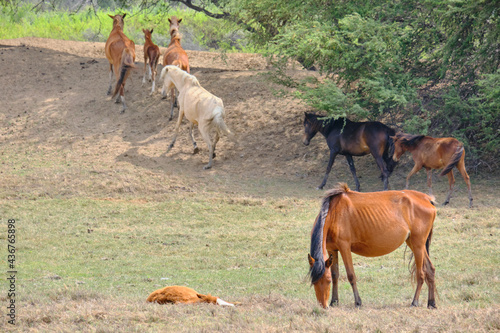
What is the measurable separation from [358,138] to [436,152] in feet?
7.03

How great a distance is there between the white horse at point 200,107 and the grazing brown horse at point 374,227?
9.22 m

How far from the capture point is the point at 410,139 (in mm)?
12961

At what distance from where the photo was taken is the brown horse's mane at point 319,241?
5641 millimetres

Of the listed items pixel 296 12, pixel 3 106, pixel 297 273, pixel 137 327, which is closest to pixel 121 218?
pixel 297 273

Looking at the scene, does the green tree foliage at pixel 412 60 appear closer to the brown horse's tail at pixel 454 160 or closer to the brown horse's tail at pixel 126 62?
the brown horse's tail at pixel 454 160

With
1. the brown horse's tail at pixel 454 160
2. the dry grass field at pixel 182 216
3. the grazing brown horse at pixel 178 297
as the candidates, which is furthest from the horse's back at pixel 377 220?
the brown horse's tail at pixel 454 160

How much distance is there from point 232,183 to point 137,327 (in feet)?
30.7

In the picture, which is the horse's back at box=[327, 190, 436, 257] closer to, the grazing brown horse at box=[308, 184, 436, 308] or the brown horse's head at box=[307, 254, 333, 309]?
the grazing brown horse at box=[308, 184, 436, 308]

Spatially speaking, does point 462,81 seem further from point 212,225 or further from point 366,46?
point 212,225

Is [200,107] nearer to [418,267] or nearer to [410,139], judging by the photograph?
[410,139]

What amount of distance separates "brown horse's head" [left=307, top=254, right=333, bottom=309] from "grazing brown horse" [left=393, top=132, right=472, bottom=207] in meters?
7.31

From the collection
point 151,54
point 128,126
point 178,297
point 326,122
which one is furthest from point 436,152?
point 151,54

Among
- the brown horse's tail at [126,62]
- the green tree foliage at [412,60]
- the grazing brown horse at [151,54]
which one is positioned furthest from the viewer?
the grazing brown horse at [151,54]

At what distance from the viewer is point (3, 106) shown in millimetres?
19531
